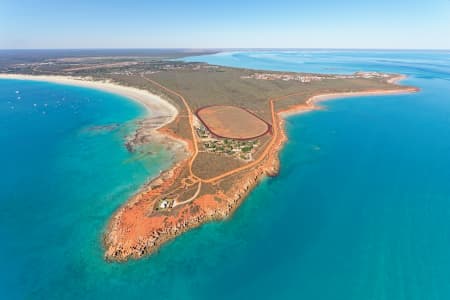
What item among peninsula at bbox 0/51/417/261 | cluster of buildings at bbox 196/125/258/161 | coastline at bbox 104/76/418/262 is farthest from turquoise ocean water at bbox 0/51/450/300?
cluster of buildings at bbox 196/125/258/161

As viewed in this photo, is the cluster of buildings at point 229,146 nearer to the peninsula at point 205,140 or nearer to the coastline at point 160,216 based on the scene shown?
the peninsula at point 205,140

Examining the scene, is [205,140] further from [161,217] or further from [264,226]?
[264,226]

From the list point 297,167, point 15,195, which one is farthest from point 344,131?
point 15,195

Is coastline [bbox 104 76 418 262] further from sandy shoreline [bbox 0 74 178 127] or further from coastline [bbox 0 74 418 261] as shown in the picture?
sandy shoreline [bbox 0 74 178 127]

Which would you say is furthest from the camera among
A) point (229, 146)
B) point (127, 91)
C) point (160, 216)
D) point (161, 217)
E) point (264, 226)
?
point (127, 91)

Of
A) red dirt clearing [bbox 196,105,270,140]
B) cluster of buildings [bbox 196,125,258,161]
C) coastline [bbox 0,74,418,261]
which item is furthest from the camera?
red dirt clearing [bbox 196,105,270,140]

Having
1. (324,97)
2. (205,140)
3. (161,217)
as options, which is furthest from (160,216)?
(324,97)
